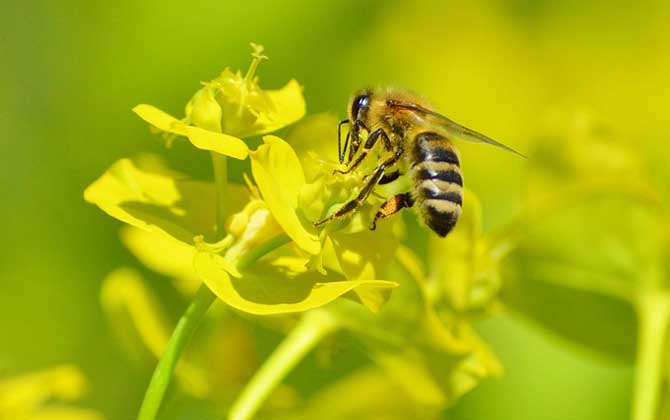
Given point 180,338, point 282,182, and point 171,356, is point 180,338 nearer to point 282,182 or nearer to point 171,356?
point 171,356

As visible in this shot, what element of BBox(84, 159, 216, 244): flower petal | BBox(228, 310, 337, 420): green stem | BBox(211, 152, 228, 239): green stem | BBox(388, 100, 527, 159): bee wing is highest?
BBox(388, 100, 527, 159): bee wing

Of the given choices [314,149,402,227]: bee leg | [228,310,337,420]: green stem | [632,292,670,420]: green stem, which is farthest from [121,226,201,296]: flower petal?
[632,292,670,420]: green stem

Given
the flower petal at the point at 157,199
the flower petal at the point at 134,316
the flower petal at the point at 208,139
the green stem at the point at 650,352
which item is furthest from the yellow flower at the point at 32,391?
the green stem at the point at 650,352

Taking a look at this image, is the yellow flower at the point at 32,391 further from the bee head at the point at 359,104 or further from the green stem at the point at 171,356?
the bee head at the point at 359,104

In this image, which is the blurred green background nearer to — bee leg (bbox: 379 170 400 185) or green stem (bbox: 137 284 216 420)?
bee leg (bbox: 379 170 400 185)

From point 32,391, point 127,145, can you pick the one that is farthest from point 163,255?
point 127,145

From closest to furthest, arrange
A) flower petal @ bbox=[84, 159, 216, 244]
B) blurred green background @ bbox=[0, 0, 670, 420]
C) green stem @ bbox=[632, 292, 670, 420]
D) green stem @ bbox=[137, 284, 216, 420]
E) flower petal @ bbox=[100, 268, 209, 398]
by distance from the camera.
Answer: green stem @ bbox=[137, 284, 216, 420] → flower petal @ bbox=[84, 159, 216, 244] → green stem @ bbox=[632, 292, 670, 420] → flower petal @ bbox=[100, 268, 209, 398] → blurred green background @ bbox=[0, 0, 670, 420]

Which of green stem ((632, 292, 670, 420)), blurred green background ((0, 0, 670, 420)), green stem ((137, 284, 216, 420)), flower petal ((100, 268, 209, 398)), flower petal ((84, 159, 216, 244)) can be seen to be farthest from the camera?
blurred green background ((0, 0, 670, 420))
